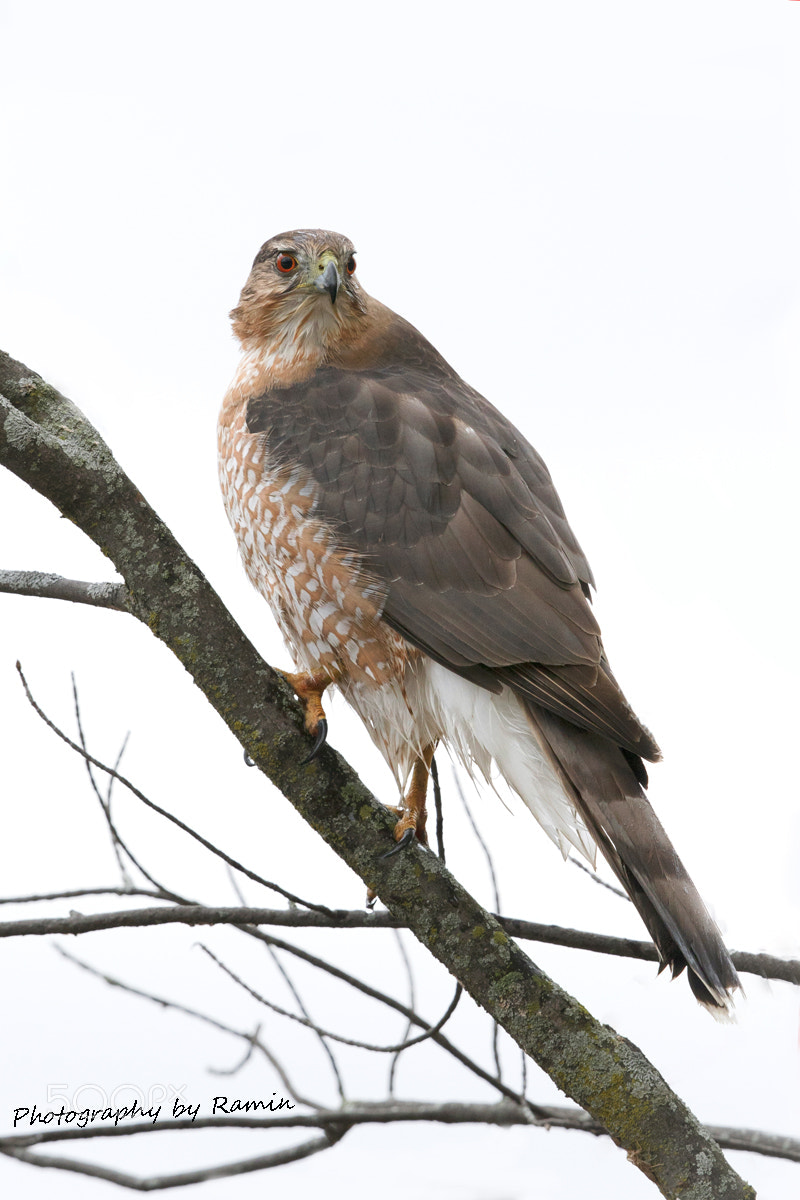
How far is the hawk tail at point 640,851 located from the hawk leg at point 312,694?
1.82 feet

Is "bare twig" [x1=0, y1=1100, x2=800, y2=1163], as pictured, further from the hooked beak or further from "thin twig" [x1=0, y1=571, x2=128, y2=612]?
the hooked beak

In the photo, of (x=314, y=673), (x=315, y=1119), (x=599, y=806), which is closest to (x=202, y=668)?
(x=314, y=673)

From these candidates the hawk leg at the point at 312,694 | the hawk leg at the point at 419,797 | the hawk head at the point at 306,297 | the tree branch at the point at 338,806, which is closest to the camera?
the tree branch at the point at 338,806

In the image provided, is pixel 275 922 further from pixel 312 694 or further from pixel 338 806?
pixel 312 694

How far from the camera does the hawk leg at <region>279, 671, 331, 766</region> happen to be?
2.61 meters

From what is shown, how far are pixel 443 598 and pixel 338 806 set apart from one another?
65 cm

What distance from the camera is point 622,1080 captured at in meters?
2.44

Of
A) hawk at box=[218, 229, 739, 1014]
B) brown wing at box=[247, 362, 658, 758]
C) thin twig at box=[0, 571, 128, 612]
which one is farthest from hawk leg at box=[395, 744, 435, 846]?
thin twig at box=[0, 571, 128, 612]

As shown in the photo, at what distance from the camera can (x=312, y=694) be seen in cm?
297

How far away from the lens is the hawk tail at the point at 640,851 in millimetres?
2500

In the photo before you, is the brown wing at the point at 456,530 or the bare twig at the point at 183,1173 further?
the brown wing at the point at 456,530

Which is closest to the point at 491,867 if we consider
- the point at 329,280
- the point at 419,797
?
the point at 419,797

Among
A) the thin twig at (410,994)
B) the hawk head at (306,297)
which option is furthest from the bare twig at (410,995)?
the hawk head at (306,297)

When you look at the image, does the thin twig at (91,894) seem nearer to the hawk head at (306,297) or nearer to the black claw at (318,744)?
the black claw at (318,744)
